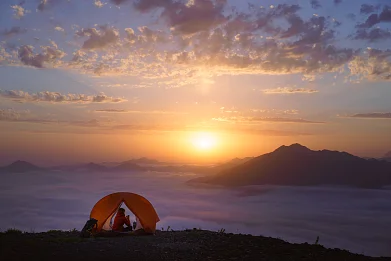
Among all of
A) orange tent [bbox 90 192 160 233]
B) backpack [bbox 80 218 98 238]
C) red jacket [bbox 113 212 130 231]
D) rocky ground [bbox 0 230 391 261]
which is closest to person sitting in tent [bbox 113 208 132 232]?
red jacket [bbox 113 212 130 231]

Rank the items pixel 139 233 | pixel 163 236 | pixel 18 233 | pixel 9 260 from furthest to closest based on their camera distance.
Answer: pixel 139 233 → pixel 163 236 → pixel 18 233 → pixel 9 260

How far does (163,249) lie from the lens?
55.4ft

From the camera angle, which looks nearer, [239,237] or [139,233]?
[239,237]

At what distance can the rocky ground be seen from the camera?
49.1ft

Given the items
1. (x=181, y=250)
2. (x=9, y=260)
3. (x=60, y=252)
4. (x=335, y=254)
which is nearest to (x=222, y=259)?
(x=181, y=250)

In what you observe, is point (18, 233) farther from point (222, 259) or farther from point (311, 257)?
point (311, 257)

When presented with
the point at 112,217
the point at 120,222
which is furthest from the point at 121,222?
the point at 112,217

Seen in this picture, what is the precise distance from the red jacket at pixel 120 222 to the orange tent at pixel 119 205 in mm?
850

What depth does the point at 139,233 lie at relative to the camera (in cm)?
2248

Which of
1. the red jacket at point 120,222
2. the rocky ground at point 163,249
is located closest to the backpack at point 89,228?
the red jacket at point 120,222

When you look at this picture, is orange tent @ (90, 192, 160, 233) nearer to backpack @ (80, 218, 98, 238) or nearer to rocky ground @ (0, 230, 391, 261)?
backpack @ (80, 218, 98, 238)

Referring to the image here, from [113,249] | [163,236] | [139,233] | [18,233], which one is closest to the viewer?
[113,249]

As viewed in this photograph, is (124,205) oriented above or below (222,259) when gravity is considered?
above

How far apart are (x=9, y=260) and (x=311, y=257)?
11.7 m
